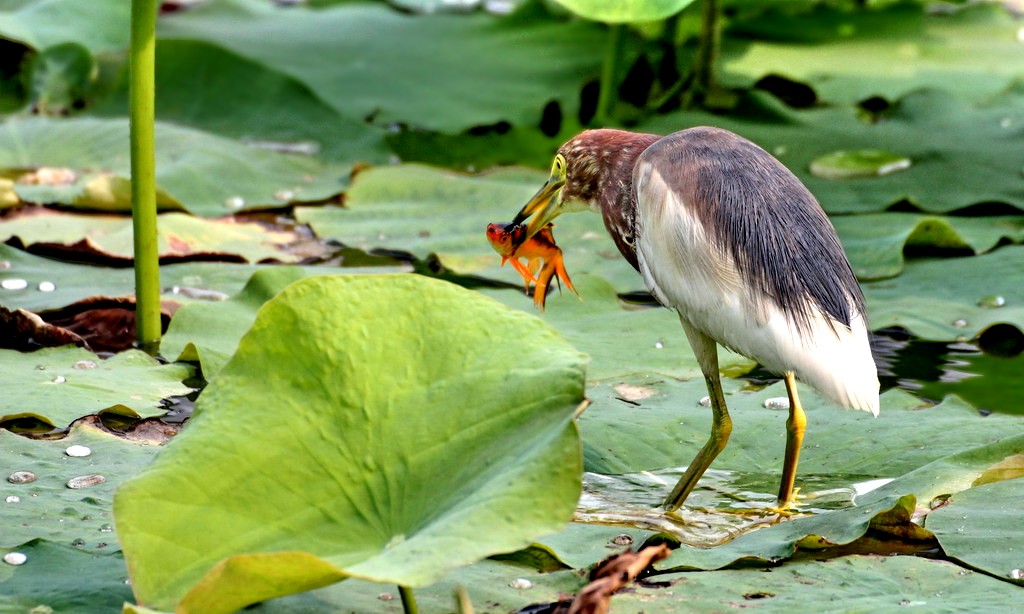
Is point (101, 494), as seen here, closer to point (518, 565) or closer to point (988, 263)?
point (518, 565)

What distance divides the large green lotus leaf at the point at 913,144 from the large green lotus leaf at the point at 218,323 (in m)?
2.16

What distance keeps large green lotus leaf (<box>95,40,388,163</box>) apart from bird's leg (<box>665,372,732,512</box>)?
9.50 ft

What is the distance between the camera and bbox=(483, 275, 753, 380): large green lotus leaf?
3229 millimetres

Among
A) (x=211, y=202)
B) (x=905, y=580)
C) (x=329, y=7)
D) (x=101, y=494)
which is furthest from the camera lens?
(x=329, y=7)

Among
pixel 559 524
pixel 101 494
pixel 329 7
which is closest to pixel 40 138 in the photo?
pixel 329 7

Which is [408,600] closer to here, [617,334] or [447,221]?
[617,334]

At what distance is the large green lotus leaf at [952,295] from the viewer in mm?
3537

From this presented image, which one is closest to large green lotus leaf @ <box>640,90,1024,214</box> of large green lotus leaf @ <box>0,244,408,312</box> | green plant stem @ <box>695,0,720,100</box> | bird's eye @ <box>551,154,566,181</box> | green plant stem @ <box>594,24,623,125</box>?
green plant stem @ <box>594,24,623,125</box>

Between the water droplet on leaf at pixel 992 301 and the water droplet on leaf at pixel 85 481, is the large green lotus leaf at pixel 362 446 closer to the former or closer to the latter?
the water droplet on leaf at pixel 85 481

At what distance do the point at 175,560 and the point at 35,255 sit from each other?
241cm

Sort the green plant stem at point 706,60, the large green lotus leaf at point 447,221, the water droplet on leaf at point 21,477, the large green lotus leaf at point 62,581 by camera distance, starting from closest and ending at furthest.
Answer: the large green lotus leaf at point 62,581 < the water droplet on leaf at point 21,477 < the large green lotus leaf at point 447,221 < the green plant stem at point 706,60

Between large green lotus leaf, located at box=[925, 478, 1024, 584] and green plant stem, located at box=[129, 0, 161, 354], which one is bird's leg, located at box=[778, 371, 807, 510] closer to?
large green lotus leaf, located at box=[925, 478, 1024, 584]

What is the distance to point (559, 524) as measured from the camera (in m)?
1.64

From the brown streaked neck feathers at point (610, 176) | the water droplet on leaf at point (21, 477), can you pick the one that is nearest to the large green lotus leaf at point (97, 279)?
the brown streaked neck feathers at point (610, 176)
